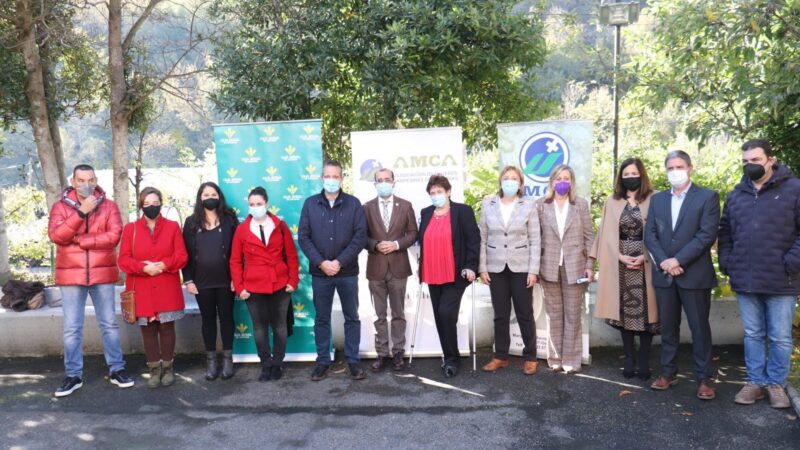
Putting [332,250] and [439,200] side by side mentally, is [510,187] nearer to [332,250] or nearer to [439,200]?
[439,200]

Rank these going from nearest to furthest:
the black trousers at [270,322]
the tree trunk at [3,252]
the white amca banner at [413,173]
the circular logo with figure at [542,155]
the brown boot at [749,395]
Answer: the brown boot at [749,395] < the black trousers at [270,322] < the circular logo with figure at [542,155] < the white amca banner at [413,173] < the tree trunk at [3,252]

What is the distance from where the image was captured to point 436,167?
562 cm

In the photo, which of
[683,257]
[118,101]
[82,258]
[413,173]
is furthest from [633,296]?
[118,101]

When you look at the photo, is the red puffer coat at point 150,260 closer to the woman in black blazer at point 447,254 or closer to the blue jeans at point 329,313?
the blue jeans at point 329,313

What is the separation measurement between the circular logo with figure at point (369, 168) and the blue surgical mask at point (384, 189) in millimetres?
393

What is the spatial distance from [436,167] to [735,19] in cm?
283

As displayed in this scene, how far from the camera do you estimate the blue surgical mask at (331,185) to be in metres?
5.18

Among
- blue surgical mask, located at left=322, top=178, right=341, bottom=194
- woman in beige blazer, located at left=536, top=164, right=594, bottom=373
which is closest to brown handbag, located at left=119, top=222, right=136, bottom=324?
blue surgical mask, located at left=322, top=178, right=341, bottom=194

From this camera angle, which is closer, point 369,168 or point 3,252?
point 369,168

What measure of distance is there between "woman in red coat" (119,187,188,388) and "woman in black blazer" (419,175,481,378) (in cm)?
213

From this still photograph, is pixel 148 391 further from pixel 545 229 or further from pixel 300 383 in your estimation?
pixel 545 229

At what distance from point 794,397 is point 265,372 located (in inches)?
165

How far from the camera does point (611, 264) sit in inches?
196

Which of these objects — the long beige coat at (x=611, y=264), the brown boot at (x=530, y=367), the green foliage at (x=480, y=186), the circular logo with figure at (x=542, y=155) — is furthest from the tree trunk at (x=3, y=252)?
the long beige coat at (x=611, y=264)
